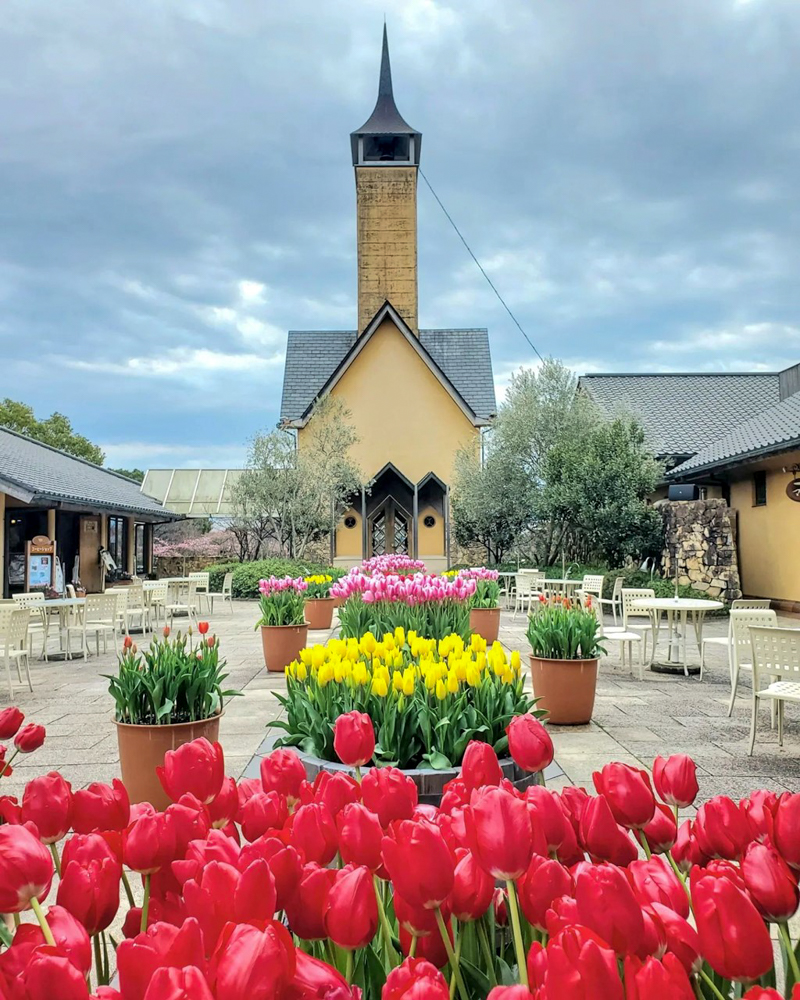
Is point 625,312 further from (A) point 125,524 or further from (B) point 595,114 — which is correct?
(A) point 125,524

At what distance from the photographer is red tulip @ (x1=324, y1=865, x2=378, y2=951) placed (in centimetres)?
69

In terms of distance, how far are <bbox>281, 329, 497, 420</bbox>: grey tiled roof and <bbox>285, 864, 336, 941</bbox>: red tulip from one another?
95.1 feet

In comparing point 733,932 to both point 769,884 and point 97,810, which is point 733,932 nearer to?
point 769,884

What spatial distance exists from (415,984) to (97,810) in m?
0.57

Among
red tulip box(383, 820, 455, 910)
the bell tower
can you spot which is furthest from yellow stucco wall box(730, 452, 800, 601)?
the bell tower

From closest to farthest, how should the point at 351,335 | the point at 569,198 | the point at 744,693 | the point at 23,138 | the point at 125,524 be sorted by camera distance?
the point at 744,693, the point at 23,138, the point at 569,198, the point at 125,524, the point at 351,335

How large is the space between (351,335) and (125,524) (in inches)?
504

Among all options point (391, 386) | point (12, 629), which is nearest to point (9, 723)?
point (12, 629)

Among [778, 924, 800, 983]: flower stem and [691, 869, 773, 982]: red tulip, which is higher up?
[691, 869, 773, 982]: red tulip

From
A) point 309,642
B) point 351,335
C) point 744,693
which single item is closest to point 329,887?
point 744,693

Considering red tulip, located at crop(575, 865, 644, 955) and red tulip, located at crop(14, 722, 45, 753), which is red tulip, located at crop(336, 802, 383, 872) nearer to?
red tulip, located at crop(575, 865, 644, 955)

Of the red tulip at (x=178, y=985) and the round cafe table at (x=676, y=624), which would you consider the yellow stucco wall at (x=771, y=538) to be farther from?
the red tulip at (x=178, y=985)

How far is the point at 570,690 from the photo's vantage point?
6.05m

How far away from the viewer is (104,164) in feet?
49.0
